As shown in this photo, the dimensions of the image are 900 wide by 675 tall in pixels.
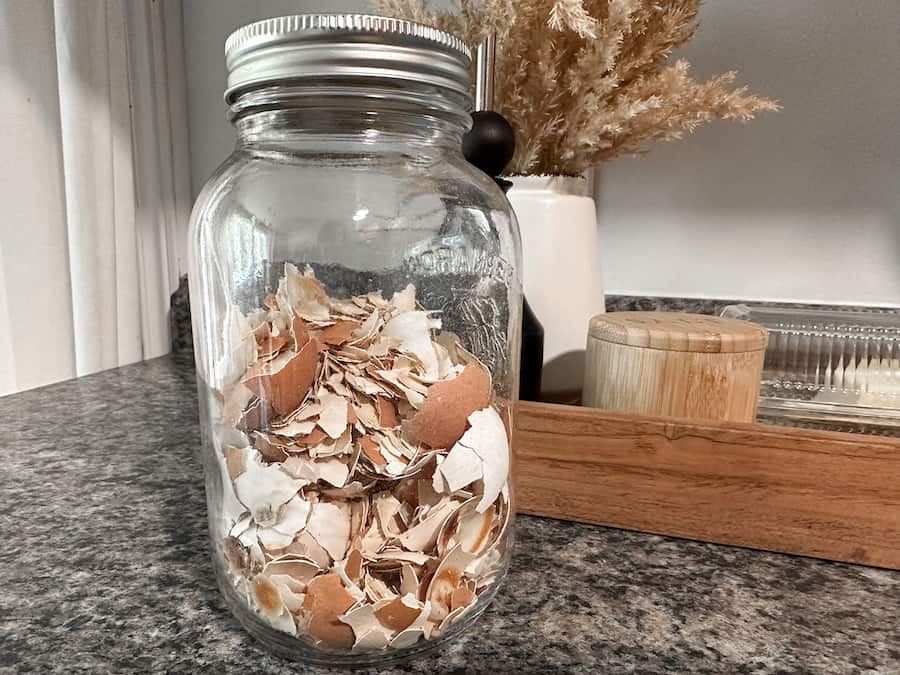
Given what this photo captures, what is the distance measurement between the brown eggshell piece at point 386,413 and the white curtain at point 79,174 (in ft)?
2.60

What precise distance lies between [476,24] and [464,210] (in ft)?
0.98

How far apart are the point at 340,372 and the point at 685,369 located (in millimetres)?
258

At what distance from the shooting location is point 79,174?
2.91 feet

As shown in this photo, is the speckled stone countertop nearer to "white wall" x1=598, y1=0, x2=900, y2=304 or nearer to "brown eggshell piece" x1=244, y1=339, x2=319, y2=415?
"brown eggshell piece" x1=244, y1=339, x2=319, y2=415

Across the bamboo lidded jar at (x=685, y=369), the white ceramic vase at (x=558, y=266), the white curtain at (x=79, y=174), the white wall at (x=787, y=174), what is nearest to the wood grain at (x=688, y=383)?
the bamboo lidded jar at (x=685, y=369)

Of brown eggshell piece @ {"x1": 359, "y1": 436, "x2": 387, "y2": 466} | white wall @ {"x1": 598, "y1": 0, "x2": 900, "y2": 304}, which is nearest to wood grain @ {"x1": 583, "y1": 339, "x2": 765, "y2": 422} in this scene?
brown eggshell piece @ {"x1": 359, "y1": 436, "x2": 387, "y2": 466}

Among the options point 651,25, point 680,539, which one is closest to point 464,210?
point 680,539

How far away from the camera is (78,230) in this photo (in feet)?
2.96

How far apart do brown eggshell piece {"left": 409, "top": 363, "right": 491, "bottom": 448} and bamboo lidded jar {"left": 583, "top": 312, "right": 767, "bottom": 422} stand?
0.20m

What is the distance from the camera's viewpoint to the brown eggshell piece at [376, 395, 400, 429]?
288mm

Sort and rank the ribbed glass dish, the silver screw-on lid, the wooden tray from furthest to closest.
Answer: the ribbed glass dish → the wooden tray → the silver screw-on lid

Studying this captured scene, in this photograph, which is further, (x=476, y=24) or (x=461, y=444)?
(x=476, y=24)

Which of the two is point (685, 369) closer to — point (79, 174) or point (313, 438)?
point (313, 438)

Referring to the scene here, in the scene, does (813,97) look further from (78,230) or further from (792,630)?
(78,230)
